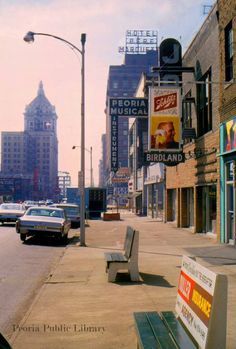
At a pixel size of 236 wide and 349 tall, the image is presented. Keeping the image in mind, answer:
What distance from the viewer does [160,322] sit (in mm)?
5273

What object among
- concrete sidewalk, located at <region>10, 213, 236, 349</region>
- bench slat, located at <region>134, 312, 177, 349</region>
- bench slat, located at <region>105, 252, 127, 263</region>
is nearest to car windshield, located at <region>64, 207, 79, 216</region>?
concrete sidewalk, located at <region>10, 213, 236, 349</region>

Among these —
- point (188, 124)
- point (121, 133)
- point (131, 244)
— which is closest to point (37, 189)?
point (121, 133)

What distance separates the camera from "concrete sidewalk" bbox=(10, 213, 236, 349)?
6496 millimetres

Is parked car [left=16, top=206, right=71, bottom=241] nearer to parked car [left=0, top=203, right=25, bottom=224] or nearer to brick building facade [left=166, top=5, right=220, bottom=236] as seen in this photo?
brick building facade [left=166, top=5, right=220, bottom=236]

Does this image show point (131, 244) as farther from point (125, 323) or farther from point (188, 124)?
point (188, 124)

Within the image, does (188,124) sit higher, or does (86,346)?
(188,124)

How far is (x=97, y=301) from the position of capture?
867 centimetres

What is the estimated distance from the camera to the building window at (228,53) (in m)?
18.8

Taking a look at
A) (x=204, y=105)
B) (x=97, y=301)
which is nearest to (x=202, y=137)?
(x=204, y=105)

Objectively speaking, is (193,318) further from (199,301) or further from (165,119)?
(165,119)

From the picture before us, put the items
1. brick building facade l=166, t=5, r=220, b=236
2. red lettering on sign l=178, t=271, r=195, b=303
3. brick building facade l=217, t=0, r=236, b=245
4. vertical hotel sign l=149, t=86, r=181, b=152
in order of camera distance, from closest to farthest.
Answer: red lettering on sign l=178, t=271, r=195, b=303 < brick building facade l=217, t=0, r=236, b=245 < brick building facade l=166, t=5, r=220, b=236 < vertical hotel sign l=149, t=86, r=181, b=152

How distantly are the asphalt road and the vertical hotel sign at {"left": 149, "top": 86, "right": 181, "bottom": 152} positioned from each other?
23.5 feet

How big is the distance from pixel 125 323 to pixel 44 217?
527 inches

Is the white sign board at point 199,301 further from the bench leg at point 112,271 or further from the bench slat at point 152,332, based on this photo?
the bench leg at point 112,271
